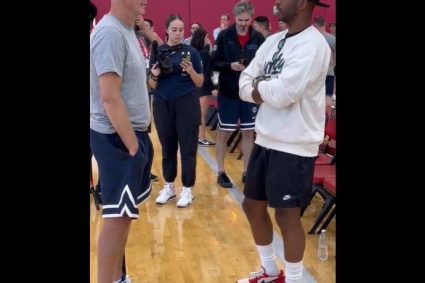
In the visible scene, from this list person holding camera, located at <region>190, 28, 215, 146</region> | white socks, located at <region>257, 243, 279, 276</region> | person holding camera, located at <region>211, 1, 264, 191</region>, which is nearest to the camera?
white socks, located at <region>257, 243, 279, 276</region>

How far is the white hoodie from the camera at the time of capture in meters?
2.58

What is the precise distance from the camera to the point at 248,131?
5.19 m

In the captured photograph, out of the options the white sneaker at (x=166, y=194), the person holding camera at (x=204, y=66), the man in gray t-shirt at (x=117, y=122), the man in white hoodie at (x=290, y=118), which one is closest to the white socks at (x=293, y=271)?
the man in white hoodie at (x=290, y=118)

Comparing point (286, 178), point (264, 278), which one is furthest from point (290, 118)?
point (264, 278)

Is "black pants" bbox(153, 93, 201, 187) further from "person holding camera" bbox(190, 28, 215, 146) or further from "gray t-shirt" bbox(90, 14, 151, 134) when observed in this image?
"person holding camera" bbox(190, 28, 215, 146)

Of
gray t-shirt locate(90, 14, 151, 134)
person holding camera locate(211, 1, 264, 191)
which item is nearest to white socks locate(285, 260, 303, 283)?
gray t-shirt locate(90, 14, 151, 134)

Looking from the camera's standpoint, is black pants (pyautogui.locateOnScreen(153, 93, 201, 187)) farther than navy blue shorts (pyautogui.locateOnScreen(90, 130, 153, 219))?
Yes

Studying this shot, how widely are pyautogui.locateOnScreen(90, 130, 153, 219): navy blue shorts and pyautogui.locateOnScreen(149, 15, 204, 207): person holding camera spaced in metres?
1.96
